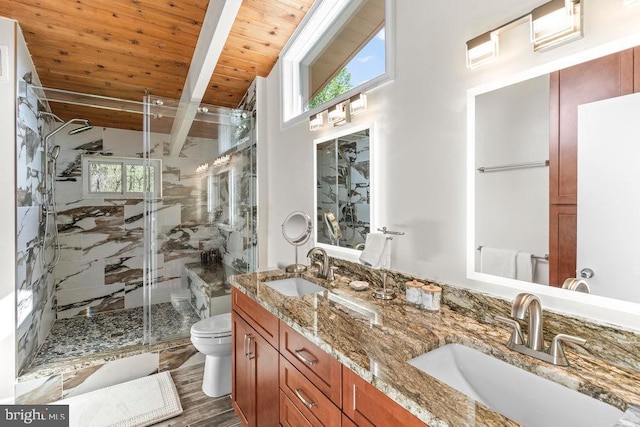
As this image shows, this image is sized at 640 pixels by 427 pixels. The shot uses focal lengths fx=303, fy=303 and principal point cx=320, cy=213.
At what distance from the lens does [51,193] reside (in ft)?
10.5

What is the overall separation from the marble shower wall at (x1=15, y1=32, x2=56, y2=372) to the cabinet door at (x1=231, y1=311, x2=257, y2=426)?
1530mm

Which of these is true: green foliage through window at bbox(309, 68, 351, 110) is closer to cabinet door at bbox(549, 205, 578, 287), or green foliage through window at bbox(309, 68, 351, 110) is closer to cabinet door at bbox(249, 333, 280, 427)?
cabinet door at bbox(549, 205, 578, 287)

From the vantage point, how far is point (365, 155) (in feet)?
5.79

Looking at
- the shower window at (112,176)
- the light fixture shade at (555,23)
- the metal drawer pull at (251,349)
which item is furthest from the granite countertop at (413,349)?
the shower window at (112,176)

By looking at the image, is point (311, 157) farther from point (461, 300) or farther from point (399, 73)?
point (461, 300)

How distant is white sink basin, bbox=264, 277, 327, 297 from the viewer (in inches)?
72.9

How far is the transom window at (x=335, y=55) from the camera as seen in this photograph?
1.78m

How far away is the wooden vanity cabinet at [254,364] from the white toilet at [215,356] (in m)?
0.35

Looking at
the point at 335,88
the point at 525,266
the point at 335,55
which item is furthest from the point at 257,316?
the point at 335,55

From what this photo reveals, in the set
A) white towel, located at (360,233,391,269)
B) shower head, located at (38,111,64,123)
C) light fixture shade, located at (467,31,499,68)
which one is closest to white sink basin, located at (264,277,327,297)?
white towel, located at (360,233,391,269)

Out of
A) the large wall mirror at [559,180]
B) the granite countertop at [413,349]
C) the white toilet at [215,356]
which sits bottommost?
the white toilet at [215,356]

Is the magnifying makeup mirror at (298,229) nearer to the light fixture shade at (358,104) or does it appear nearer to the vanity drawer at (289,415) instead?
the light fixture shade at (358,104)

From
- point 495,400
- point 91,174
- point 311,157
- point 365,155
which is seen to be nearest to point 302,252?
point 311,157

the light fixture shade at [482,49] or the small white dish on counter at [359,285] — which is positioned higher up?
the light fixture shade at [482,49]
